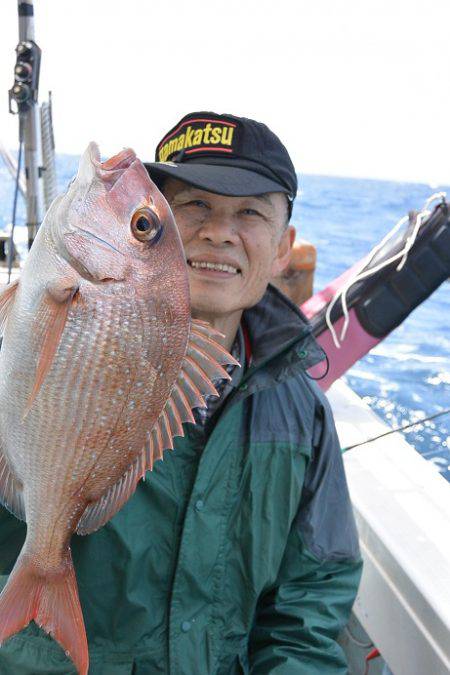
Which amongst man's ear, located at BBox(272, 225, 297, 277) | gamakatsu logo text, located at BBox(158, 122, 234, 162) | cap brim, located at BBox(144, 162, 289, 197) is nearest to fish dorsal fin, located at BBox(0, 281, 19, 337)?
cap brim, located at BBox(144, 162, 289, 197)

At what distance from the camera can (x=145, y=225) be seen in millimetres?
1257

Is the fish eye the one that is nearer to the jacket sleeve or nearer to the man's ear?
the man's ear

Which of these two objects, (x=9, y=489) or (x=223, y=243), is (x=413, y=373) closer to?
(x=223, y=243)

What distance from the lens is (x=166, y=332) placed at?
1258mm

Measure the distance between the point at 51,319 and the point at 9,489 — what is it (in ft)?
1.30

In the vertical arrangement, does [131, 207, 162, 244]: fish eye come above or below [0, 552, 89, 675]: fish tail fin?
above

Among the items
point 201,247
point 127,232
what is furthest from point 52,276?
point 201,247

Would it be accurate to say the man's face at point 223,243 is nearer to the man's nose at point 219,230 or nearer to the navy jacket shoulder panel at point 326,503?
the man's nose at point 219,230

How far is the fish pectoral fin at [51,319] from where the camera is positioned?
1172 millimetres

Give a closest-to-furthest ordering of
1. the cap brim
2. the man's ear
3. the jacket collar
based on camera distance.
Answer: the cap brim → the jacket collar → the man's ear

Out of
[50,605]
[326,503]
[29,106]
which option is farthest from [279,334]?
[29,106]

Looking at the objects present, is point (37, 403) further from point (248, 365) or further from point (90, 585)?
point (248, 365)

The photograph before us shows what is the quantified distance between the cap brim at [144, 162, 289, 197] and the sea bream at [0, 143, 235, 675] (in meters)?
0.37

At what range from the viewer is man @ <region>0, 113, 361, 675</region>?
167 cm
